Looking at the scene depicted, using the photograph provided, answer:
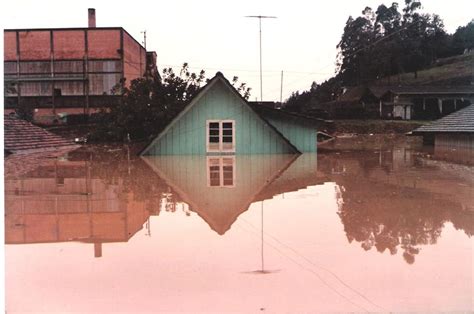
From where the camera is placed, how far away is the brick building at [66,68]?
109 ft

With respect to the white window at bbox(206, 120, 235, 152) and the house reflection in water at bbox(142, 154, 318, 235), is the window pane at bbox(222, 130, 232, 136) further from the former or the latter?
the house reflection in water at bbox(142, 154, 318, 235)

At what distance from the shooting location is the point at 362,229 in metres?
6.95

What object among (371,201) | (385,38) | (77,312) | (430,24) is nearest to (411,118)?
(385,38)

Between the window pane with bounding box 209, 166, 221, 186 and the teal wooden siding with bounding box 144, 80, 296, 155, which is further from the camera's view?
the teal wooden siding with bounding box 144, 80, 296, 155

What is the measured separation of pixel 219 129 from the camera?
61.1 ft

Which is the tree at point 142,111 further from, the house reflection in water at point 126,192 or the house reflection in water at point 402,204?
the house reflection in water at point 402,204

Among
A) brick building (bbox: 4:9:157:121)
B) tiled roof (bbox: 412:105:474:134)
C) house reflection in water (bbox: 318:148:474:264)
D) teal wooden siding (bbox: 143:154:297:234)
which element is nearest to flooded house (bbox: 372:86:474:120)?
tiled roof (bbox: 412:105:474:134)

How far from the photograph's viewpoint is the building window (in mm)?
11406

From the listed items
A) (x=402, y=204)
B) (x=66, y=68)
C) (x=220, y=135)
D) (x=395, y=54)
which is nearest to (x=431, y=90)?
(x=395, y=54)

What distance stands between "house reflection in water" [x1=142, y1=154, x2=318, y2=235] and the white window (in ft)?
2.52

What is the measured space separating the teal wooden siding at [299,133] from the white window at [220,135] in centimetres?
220

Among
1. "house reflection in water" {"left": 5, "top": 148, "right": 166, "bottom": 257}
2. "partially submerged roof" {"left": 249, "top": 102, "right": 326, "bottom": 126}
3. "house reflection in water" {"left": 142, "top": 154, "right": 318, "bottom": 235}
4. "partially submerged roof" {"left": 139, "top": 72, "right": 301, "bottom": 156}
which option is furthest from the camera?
"partially submerged roof" {"left": 249, "top": 102, "right": 326, "bottom": 126}

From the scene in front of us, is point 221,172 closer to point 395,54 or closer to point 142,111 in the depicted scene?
point 142,111

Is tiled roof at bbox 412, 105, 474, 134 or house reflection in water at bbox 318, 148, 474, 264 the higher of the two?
tiled roof at bbox 412, 105, 474, 134
